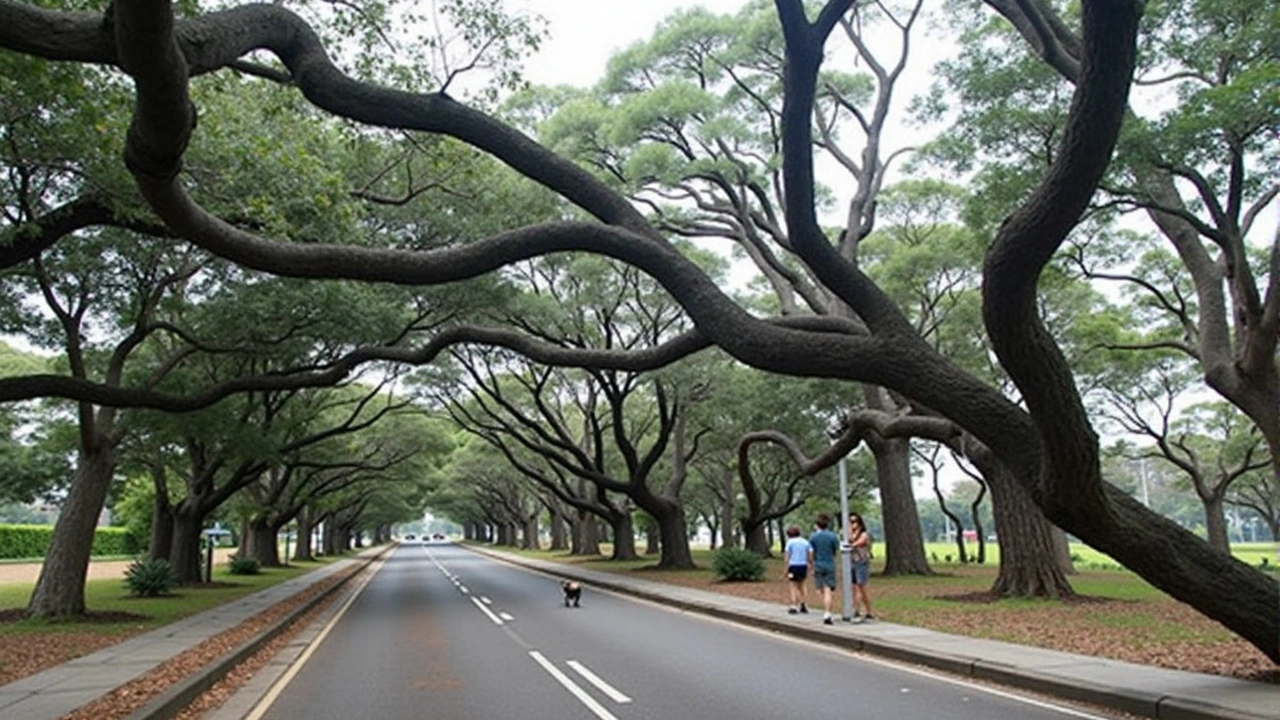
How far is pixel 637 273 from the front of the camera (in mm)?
32969

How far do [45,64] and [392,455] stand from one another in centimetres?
4803

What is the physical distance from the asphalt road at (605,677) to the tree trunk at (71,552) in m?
5.39

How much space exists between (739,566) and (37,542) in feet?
209

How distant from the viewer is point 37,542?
69750 millimetres

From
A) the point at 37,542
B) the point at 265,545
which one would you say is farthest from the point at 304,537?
the point at 37,542

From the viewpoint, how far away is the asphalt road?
9.00 metres

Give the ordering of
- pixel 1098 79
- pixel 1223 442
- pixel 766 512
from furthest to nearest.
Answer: pixel 766 512, pixel 1223 442, pixel 1098 79

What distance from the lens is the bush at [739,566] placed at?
2709cm

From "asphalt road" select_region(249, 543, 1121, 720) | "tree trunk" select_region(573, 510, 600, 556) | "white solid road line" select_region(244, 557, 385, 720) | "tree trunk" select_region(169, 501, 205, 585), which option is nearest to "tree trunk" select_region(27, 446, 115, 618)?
"white solid road line" select_region(244, 557, 385, 720)

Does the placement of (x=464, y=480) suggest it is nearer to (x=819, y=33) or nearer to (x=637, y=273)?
(x=637, y=273)

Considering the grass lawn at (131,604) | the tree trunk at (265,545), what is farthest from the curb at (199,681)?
the tree trunk at (265,545)

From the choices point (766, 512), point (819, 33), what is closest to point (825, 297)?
point (819, 33)

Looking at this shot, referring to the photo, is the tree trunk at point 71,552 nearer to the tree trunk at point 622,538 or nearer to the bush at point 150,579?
the bush at point 150,579

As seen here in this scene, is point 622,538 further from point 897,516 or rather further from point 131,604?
point 131,604
